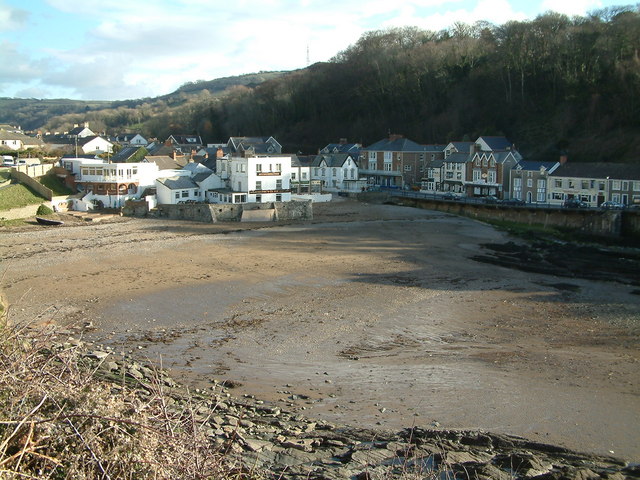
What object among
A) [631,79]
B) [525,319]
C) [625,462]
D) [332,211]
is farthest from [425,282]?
[631,79]

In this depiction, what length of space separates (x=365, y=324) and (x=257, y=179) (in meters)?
23.0

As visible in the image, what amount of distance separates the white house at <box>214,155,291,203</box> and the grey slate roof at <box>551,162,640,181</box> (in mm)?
16243

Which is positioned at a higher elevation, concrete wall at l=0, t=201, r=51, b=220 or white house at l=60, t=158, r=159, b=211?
white house at l=60, t=158, r=159, b=211

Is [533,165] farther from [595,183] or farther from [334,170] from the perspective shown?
[334,170]

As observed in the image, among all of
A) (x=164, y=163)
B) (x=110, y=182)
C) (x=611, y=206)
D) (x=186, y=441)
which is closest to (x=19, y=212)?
(x=110, y=182)

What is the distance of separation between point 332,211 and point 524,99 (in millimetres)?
22047

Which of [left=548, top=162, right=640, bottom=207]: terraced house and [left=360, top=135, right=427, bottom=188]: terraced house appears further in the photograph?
[left=360, top=135, right=427, bottom=188]: terraced house

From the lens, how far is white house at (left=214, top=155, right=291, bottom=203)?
36.2m

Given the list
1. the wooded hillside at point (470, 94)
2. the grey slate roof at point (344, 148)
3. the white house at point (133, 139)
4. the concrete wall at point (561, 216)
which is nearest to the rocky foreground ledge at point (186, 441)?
the concrete wall at point (561, 216)

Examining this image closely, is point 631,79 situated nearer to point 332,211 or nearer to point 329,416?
point 332,211

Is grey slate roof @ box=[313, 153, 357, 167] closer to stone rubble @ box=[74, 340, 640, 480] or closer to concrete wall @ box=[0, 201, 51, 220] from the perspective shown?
concrete wall @ box=[0, 201, 51, 220]

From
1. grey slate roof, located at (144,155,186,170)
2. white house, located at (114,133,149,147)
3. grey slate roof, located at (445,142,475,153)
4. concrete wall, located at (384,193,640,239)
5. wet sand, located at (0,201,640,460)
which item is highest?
white house, located at (114,133,149,147)

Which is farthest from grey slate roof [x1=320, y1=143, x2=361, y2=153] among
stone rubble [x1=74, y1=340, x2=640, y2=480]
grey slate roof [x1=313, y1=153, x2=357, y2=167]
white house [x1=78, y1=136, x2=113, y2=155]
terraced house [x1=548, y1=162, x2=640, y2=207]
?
stone rubble [x1=74, y1=340, x2=640, y2=480]

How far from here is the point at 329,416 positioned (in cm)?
965
